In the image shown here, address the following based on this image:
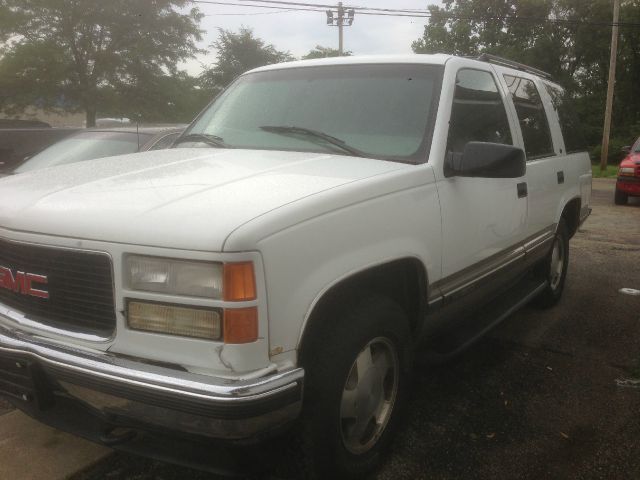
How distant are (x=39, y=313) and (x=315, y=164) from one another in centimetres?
130

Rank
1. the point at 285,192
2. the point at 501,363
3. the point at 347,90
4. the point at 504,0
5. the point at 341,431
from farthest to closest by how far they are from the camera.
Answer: the point at 504,0 < the point at 501,363 < the point at 347,90 < the point at 341,431 < the point at 285,192

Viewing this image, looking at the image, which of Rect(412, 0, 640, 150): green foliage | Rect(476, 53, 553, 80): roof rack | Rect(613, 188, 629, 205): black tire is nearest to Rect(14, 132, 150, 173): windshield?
Rect(476, 53, 553, 80): roof rack

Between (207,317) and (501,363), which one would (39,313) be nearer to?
(207,317)

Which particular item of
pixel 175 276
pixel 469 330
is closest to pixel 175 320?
pixel 175 276

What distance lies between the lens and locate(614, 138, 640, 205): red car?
12633mm

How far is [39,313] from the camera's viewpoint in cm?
237

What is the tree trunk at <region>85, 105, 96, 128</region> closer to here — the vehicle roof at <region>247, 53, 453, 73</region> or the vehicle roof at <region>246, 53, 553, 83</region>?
the vehicle roof at <region>246, 53, 553, 83</region>

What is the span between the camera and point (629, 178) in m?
12.7

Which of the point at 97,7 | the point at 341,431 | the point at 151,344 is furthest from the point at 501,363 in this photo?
the point at 97,7

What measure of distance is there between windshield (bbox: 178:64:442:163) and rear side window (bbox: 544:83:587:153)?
7.34ft

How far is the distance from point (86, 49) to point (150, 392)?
2355 centimetres

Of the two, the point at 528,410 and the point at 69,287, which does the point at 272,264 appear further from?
the point at 528,410

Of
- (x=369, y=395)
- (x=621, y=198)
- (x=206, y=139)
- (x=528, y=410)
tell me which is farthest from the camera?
(x=621, y=198)

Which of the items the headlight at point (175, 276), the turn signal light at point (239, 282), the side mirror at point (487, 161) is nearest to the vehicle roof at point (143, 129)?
the side mirror at point (487, 161)
